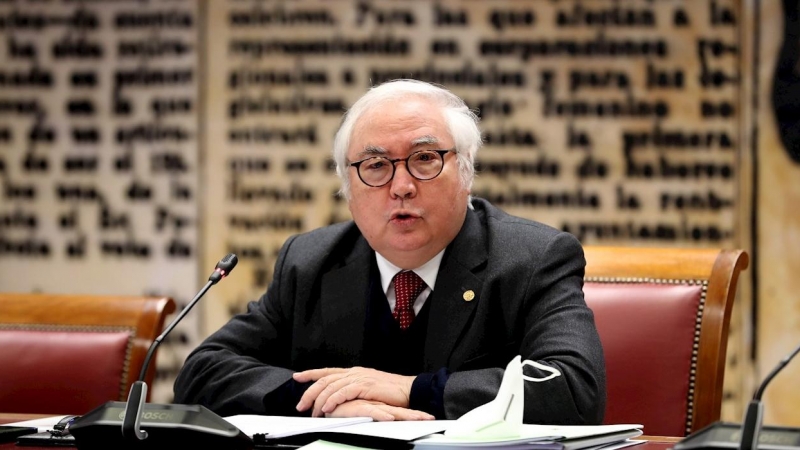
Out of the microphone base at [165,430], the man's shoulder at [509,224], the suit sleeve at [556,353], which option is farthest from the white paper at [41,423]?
the man's shoulder at [509,224]

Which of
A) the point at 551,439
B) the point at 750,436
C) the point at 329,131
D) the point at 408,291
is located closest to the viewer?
the point at 750,436

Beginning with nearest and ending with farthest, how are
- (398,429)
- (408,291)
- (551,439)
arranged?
(551,439), (398,429), (408,291)

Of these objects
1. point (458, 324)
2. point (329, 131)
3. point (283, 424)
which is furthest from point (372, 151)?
point (329, 131)

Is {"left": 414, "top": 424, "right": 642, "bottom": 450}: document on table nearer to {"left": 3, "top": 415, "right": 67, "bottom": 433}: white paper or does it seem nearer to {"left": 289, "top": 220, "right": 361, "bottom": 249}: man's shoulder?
{"left": 3, "top": 415, "right": 67, "bottom": 433}: white paper

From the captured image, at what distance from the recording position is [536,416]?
1.84 m

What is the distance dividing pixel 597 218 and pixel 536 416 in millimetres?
1917

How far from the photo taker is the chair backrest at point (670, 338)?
217cm

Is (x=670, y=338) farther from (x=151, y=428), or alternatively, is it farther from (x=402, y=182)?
(x=151, y=428)

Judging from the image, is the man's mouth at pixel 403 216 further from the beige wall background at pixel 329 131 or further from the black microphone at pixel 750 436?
the beige wall background at pixel 329 131

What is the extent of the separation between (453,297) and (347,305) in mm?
261

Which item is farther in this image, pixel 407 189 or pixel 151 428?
pixel 407 189

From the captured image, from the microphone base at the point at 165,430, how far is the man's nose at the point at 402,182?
793mm

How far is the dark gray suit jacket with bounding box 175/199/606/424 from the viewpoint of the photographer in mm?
1904

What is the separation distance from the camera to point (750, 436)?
1.23 metres
